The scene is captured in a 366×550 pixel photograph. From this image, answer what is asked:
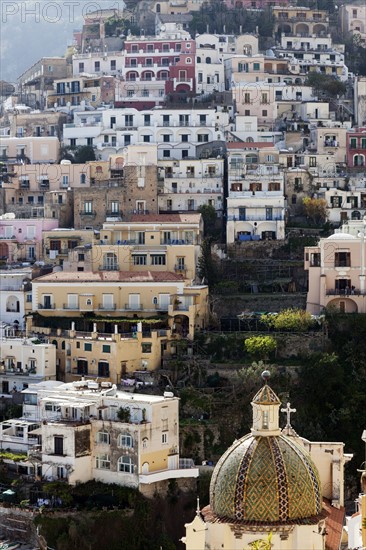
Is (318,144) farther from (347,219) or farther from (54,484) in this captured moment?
(54,484)

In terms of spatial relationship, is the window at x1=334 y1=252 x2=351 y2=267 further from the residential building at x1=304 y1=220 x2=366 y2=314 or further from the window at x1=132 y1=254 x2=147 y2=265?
the window at x1=132 y1=254 x2=147 y2=265

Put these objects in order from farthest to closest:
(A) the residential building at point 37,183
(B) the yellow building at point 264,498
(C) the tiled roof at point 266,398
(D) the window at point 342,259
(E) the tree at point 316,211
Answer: (A) the residential building at point 37,183, (E) the tree at point 316,211, (D) the window at point 342,259, (C) the tiled roof at point 266,398, (B) the yellow building at point 264,498

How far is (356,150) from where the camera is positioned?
78.8m

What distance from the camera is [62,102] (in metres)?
88.2

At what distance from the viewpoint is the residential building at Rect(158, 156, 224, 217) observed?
73.4 m

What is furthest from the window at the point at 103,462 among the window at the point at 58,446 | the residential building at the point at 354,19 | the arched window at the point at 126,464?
the residential building at the point at 354,19

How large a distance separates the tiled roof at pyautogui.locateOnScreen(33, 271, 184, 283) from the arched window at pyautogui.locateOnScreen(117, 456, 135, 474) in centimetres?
1033

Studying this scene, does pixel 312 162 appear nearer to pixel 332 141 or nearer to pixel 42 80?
pixel 332 141

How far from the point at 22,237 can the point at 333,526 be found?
1516 inches

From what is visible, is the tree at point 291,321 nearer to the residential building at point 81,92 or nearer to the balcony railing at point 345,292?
the balcony railing at point 345,292

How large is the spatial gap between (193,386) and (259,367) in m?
2.33

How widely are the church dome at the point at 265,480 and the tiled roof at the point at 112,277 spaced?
103 ft

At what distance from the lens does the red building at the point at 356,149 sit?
258ft

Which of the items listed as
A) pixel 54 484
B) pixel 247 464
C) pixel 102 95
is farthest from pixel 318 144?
pixel 247 464
